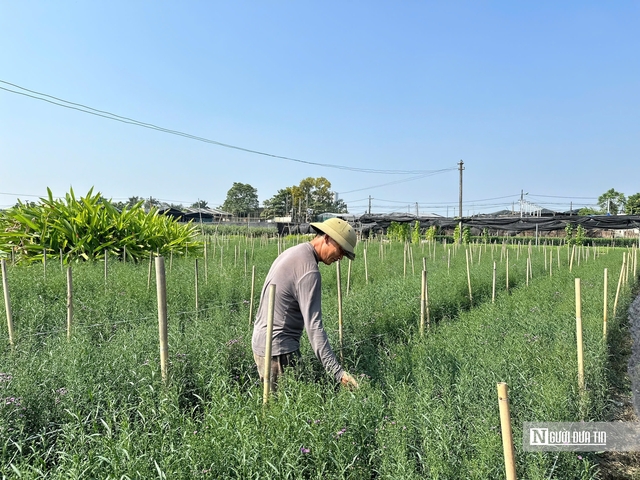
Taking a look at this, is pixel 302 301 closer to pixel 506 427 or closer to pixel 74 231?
pixel 506 427

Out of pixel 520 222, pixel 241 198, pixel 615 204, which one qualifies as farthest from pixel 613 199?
pixel 241 198

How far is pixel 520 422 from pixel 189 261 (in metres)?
8.06

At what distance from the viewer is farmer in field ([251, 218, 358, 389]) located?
98.3 inches

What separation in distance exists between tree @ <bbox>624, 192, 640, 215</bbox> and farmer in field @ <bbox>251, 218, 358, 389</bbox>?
47.7 metres

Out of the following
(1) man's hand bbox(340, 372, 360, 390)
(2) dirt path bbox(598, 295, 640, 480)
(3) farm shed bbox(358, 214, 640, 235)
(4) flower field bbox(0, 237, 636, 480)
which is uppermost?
(3) farm shed bbox(358, 214, 640, 235)

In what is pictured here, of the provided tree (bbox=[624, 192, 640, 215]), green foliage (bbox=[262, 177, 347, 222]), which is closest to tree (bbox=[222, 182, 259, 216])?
green foliage (bbox=[262, 177, 347, 222])

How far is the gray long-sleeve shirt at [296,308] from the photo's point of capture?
98.0 inches

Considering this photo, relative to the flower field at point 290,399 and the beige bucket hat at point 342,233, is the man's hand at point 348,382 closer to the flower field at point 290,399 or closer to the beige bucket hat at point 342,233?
the flower field at point 290,399

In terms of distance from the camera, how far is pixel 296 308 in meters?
2.74

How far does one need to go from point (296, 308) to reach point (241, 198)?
61902mm

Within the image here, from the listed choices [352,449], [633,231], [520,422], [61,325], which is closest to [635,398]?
[520,422]

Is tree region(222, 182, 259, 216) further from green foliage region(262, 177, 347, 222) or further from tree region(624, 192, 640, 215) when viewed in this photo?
tree region(624, 192, 640, 215)

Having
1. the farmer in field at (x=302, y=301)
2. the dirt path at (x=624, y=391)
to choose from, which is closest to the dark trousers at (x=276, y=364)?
the farmer in field at (x=302, y=301)

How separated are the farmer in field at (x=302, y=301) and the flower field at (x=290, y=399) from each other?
0.19 m
